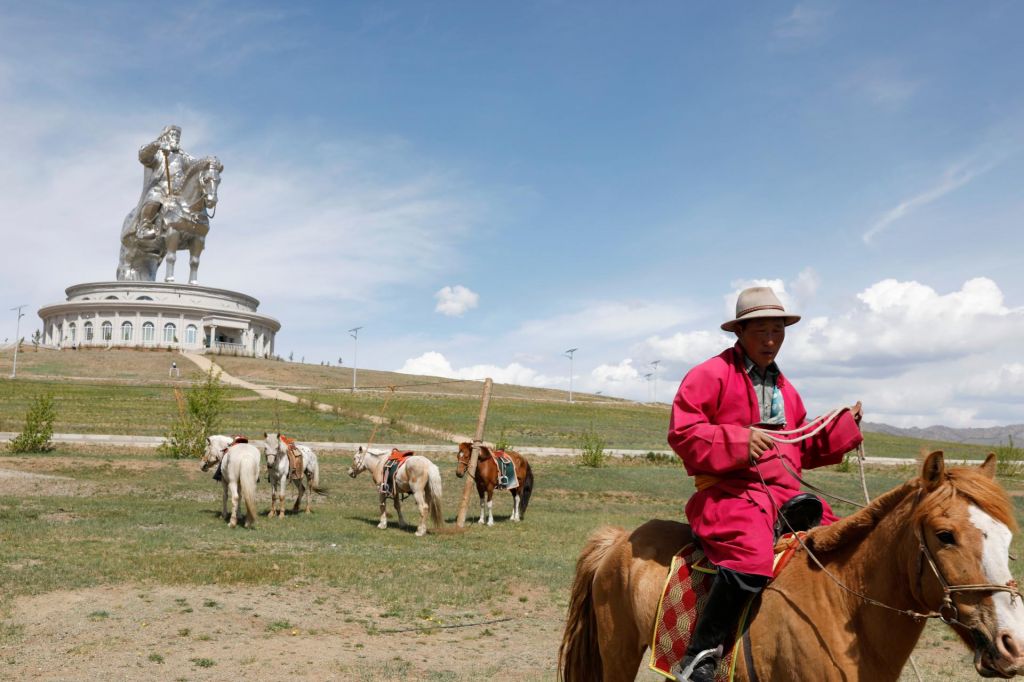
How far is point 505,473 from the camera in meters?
19.5

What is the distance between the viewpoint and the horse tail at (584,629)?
5.33m

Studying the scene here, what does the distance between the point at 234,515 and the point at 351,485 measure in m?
8.79

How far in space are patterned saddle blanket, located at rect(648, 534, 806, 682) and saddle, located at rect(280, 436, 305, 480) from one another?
16.2 m

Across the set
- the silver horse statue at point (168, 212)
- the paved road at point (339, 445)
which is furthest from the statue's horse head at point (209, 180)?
the paved road at point (339, 445)

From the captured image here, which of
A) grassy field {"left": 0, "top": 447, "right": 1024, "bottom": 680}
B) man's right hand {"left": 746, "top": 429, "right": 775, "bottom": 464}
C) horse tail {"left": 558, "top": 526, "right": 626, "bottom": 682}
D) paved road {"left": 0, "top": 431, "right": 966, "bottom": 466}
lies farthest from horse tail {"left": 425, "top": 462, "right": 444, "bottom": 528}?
paved road {"left": 0, "top": 431, "right": 966, "bottom": 466}

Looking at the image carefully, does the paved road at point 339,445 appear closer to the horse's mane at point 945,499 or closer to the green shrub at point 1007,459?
the green shrub at point 1007,459

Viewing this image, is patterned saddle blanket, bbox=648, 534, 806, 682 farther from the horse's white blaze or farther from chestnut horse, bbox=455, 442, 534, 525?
chestnut horse, bbox=455, 442, 534, 525

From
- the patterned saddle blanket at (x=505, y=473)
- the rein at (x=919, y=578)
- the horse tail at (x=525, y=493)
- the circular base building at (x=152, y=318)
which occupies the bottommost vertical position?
the horse tail at (x=525, y=493)

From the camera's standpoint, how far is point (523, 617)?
10547 millimetres

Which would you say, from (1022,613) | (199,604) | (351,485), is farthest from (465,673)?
(351,485)

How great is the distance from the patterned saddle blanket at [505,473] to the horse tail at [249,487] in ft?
19.0

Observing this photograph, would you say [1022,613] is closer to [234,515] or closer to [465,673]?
[465,673]

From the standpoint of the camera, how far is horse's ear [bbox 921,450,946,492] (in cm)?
345

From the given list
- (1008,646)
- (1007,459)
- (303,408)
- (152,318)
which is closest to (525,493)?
(1008,646)
